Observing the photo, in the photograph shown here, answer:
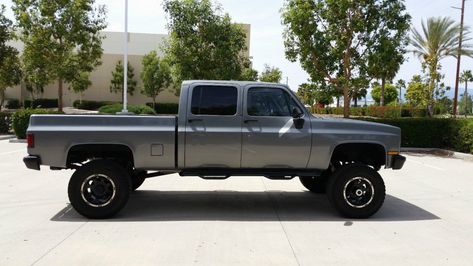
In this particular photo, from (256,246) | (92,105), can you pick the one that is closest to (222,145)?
(256,246)

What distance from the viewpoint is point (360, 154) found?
24.2ft

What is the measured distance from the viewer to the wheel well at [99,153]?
658 centimetres

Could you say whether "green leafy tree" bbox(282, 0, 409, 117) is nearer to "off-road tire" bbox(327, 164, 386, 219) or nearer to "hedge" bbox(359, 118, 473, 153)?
"hedge" bbox(359, 118, 473, 153)

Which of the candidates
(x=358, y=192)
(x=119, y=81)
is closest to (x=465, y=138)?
(x=358, y=192)

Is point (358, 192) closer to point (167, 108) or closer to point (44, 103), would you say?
point (167, 108)

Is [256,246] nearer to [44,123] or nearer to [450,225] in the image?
[450,225]

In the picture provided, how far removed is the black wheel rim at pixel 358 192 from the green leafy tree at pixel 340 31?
12564 mm

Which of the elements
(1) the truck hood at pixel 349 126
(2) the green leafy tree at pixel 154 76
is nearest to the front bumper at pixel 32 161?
(1) the truck hood at pixel 349 126

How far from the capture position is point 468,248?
5.54 metres

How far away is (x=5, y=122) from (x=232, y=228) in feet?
59.9

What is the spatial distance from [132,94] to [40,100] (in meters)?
9.63

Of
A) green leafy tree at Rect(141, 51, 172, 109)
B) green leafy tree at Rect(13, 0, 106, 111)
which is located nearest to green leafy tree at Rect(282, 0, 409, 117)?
green leafy tree at Rect(13, 0, 106, 111)

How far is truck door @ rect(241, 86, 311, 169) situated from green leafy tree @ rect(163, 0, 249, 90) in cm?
1514

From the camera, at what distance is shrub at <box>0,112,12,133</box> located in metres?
21.1
